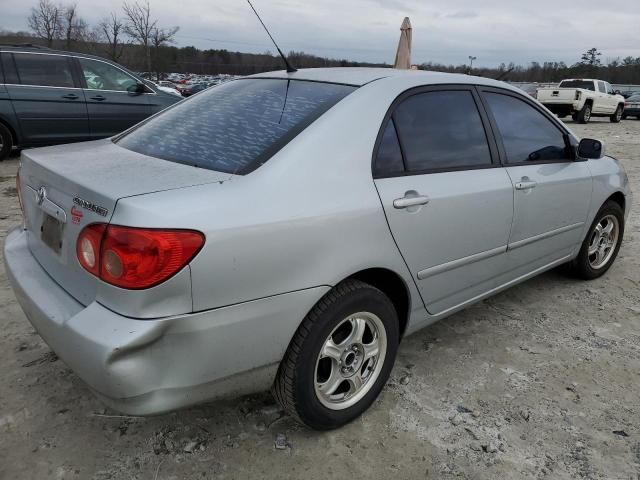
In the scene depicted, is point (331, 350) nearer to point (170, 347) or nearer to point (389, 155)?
point (170, 347)

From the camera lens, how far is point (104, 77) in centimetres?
831

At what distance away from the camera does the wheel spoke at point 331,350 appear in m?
2.20

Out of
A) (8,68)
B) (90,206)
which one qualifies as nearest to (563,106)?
(8,68)

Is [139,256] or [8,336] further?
[8,336]

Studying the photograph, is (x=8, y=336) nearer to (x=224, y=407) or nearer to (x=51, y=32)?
(x=224, y=407)

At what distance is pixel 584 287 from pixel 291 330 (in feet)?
9.84

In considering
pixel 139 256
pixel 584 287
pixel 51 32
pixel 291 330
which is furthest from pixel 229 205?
pixel 51 32

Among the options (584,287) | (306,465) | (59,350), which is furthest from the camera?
(584,287)

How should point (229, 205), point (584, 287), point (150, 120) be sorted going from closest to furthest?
point (229, 205) < point (150, 120) < point (584, 287)

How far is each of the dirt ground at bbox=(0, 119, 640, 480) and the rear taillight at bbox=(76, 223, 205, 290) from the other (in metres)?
0.89

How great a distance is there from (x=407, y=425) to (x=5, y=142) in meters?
7.79

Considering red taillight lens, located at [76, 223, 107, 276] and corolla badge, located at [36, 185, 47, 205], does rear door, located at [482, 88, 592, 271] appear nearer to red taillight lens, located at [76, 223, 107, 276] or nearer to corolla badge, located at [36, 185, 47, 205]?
red taillight lens, located at [76, 223, 107, 276]

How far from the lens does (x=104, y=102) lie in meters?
8.23

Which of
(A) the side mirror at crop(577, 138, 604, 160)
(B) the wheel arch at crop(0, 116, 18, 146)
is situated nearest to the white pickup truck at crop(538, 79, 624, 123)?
(A) the side mirror at crop(577, 138, 604, 160)
